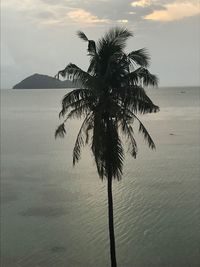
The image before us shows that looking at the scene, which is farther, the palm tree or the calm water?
the calm water

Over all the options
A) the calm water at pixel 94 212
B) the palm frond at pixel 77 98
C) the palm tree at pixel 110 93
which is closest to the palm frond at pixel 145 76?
the palm tree at pixel 110 93

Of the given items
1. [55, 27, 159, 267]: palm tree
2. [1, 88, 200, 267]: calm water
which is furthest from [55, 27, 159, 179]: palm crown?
[1, 88, 200, 267]: calm water

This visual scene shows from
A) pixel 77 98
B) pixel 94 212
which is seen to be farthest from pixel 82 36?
pixel 94 212

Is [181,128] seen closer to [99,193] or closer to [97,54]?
[99,193]

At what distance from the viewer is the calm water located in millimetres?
30766

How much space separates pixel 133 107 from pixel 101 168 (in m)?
3.31

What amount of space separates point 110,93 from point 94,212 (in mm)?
19372

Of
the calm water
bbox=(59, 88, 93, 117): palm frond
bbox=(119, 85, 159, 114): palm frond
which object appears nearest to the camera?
bbox=(119, 85, 159, 114): palm frond

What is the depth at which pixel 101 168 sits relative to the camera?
22.8 metres

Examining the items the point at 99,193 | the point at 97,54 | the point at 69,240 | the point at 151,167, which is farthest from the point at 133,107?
the point at 151,167

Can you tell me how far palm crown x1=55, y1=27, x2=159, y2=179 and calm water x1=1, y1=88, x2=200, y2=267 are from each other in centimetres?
1057

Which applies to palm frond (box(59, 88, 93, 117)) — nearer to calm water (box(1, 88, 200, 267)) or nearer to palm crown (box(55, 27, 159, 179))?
palm crown (box(55, 27, 159, 179))

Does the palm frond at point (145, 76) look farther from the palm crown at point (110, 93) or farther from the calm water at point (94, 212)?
the calm water at point (94, 212)

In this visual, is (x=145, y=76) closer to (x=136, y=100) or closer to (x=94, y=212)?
(x=136, y=100)
